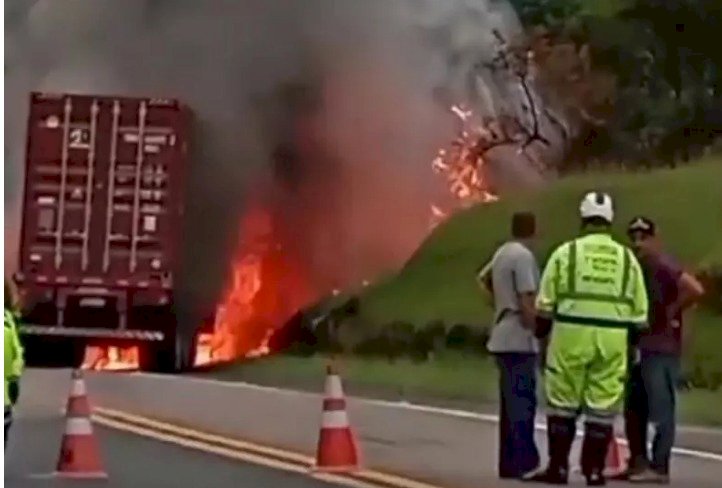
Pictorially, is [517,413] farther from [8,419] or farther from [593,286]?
[8,419]

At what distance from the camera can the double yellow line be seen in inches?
189

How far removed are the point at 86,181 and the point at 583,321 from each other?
1158 mm

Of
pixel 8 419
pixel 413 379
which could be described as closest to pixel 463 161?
pixel 413 379

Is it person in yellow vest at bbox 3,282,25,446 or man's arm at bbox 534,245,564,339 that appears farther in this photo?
person in yellow vest at bbox 3,282,25,446

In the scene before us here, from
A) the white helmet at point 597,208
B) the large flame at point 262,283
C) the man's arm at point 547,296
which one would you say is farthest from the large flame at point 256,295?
the white helmet at point 597,208

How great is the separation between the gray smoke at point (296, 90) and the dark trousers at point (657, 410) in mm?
601

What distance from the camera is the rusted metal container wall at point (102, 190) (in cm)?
489

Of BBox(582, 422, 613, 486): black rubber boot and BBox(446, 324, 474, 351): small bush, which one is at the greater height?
BBox(446, 324, 474, 351): small bush

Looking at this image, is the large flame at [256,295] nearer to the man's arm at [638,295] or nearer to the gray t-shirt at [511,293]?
the gray t-shirt at [511,293]

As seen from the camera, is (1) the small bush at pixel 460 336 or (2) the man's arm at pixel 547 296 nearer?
(2) the man's arm at pixel 547 296

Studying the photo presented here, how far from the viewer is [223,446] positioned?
4.88 m

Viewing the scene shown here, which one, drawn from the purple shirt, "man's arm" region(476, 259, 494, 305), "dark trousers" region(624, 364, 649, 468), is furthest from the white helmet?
"dark trousers" region(624, 364, 649, 468)

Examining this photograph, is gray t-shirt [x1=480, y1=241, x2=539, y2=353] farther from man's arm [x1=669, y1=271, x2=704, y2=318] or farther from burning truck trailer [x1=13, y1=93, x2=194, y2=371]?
burning truck trailer [x1=13, y1=93, x2=194, y2=371]

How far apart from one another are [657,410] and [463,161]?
70cm
